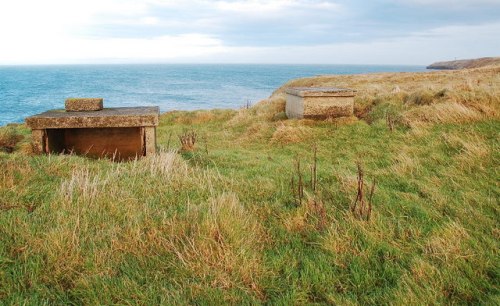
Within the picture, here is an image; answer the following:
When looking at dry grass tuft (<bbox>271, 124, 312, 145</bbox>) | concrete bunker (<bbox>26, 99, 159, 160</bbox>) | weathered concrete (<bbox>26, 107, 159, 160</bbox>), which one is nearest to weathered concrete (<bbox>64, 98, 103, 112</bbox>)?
concrete bunker (<bbox>26, 99, 159, 160</bbox>)

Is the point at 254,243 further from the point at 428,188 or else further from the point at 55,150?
the point at 55,150

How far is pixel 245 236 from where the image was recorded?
11.3ft

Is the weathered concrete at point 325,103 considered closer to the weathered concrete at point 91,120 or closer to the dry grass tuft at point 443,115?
the dry grass tuft at point 443,115

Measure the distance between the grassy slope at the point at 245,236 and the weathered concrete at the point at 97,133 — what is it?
847 millimetres

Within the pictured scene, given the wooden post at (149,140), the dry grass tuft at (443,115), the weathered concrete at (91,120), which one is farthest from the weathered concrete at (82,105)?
the dry grass tuft at (443,115)

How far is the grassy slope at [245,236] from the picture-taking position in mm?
2822

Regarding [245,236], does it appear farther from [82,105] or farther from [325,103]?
[325,103]

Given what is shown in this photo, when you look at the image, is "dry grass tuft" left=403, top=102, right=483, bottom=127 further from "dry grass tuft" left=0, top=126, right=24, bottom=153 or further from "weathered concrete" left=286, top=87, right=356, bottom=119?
"dry grass tuft" left=0, top=126, right=24, bottom=153

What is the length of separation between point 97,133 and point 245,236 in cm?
Result: 487

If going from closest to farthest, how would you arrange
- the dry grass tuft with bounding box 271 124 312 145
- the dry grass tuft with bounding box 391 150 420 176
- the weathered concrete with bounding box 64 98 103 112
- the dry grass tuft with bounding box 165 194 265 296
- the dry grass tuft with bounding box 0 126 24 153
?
the dry grass tuft with bounding box 165 194 265 296 < the dry grass tuft with bounding box 391 150 420 176 < the weathered concrete with bounding box 64 98 103 112 < the dry grass tuft with bounding box 0 126 24 153 < the dry grass tuft with bounding box 271 124 312 145

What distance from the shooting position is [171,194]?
4.48 meters

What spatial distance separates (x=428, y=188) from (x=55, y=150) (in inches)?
242

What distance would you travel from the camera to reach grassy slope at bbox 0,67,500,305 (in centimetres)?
282

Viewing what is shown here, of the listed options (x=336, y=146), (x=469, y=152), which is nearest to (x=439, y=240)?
(x=469, y=152)
